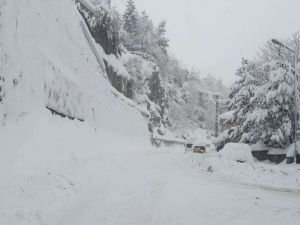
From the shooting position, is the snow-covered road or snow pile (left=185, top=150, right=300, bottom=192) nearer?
the snow-covered road

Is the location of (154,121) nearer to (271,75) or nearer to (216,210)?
(271,75)

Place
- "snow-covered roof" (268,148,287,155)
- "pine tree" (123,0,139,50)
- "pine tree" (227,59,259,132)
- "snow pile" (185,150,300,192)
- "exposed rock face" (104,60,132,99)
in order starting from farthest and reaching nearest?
1. "pine tree" (123,0,139,50)
2. "exposed rock face" (104,60,132,99)
3. "pine tree" (227,59,259,132)
4. "snow-covered roof" (268,148,287,155)
5. "snow pile" (185,150,300,192)

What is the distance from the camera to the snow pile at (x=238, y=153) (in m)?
26.5

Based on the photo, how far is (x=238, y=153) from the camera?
87.5ft

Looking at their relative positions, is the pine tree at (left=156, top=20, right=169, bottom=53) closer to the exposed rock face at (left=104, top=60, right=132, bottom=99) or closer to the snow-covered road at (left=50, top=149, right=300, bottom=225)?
the exposed rock face at (left=104, top=60, right=132, bottom=99)

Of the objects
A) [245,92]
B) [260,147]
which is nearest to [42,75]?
[260,147]

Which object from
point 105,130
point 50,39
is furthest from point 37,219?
point 105,130

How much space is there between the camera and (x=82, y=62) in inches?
1212

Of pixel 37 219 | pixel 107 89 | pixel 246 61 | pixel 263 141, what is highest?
pixel 246 61

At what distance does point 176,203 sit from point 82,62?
2149 centimetres

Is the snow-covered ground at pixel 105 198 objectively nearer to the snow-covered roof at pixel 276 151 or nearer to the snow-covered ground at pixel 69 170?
the snow-covered ground at pixel 69 170

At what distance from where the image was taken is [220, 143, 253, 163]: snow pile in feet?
86.8

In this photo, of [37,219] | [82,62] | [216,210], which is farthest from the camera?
[82,62]

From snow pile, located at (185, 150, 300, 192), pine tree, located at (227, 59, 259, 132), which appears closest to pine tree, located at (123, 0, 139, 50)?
pine tree, located at (227, 59, 259, 132)
